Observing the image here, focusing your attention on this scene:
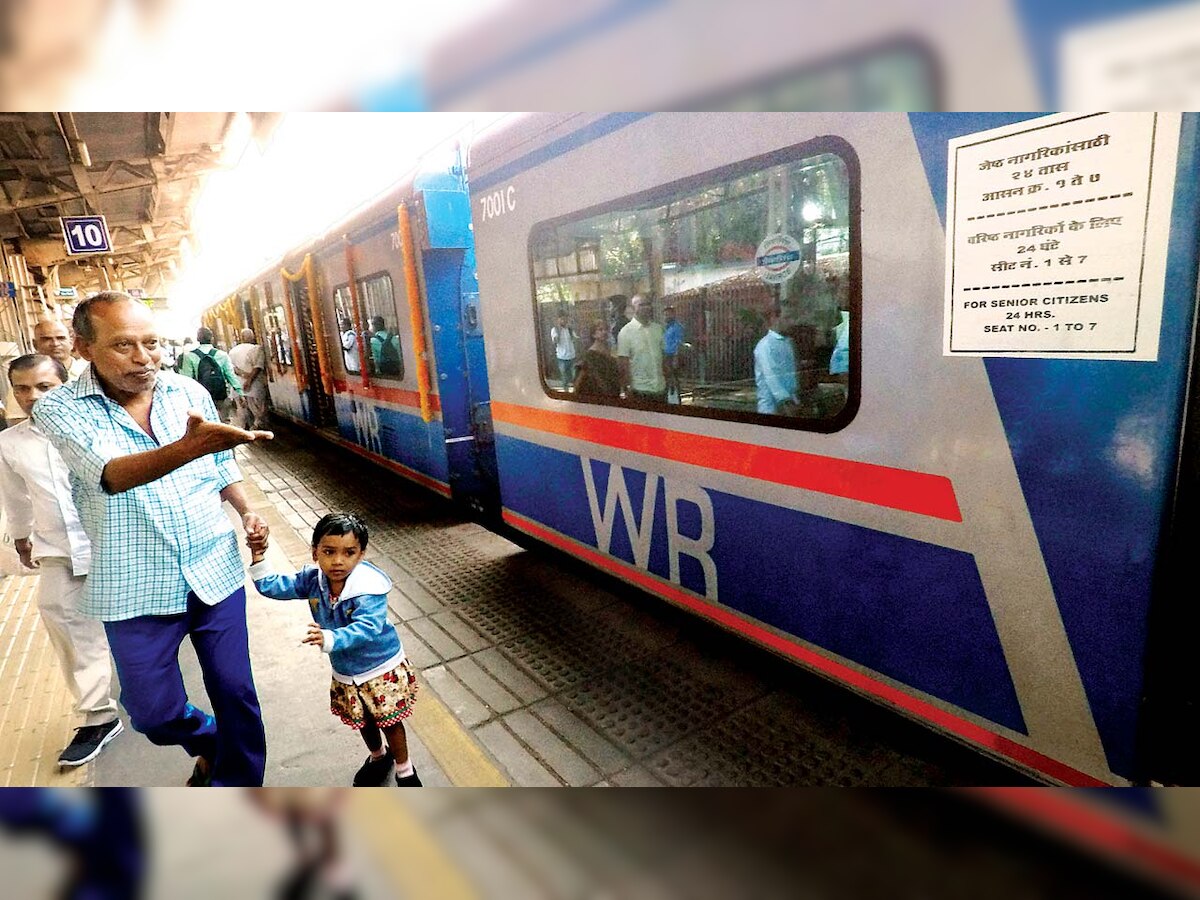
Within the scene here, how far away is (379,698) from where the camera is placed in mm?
1989

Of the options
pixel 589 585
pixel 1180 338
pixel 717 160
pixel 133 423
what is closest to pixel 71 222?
pixel 133 423

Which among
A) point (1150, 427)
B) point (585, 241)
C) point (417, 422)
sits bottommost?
point (417, 422)

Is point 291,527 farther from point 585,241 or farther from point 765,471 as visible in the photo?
point 765,471

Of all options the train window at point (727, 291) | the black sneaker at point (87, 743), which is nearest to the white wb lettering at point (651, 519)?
the train window at point (727, 291)

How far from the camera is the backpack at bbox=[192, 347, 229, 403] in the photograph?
299cm

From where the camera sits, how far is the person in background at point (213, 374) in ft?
9.78

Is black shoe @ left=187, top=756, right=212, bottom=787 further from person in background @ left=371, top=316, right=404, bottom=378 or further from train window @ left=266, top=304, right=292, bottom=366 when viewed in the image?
train window @ left=266, top=304, right=292, bottom=366

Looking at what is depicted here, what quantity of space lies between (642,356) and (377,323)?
2.91 m

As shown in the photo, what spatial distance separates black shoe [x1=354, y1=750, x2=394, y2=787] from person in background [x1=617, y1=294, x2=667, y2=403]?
172 cm

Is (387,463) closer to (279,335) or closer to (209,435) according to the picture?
(279,335)

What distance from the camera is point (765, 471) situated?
2.49m

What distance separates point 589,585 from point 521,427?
102 centimetres

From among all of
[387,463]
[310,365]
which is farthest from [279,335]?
[387,463]

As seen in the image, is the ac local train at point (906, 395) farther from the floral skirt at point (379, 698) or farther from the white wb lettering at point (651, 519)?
the floral skirt at point (379, 698)
